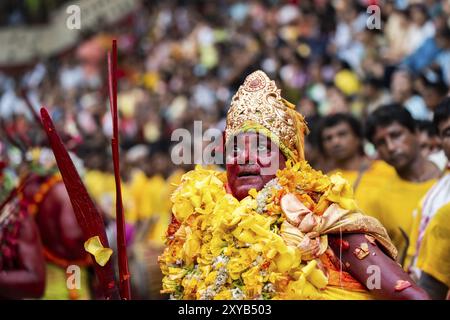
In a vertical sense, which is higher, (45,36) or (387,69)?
(45,36)

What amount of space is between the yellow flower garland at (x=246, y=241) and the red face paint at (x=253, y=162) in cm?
6

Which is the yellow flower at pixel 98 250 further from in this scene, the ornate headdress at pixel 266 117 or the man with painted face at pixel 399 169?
the man with painted face at pixel 399 169

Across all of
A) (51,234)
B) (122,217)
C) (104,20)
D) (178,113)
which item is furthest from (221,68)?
(122,217)

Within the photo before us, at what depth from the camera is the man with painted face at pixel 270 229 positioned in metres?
→ 5.12

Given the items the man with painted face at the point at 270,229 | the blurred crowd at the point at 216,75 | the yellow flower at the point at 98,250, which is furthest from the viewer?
the blurred crowd at the point at 216,75

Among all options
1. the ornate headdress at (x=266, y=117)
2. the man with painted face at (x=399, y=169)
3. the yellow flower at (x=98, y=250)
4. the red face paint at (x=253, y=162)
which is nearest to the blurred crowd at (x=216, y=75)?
the man with painted face at (x=399, y=169)

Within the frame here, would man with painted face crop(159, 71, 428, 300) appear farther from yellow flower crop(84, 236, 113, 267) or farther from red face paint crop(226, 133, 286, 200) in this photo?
yellow flower crop(84, 236, 113, 267)

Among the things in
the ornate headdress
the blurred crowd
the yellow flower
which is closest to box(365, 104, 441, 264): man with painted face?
the blurred crowd

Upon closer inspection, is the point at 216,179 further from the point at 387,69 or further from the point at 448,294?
the point at 387,69

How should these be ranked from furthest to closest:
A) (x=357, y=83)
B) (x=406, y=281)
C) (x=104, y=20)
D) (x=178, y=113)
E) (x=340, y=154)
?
(x=104, y=20) → (x=178, y=113) → (x=357, y=83) → (x=340, y=154) → (x=406, y=281)

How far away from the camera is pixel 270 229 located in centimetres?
532

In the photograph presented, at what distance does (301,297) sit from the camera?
511cm

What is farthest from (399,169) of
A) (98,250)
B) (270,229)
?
(98,250)

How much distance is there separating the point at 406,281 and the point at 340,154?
464cm
